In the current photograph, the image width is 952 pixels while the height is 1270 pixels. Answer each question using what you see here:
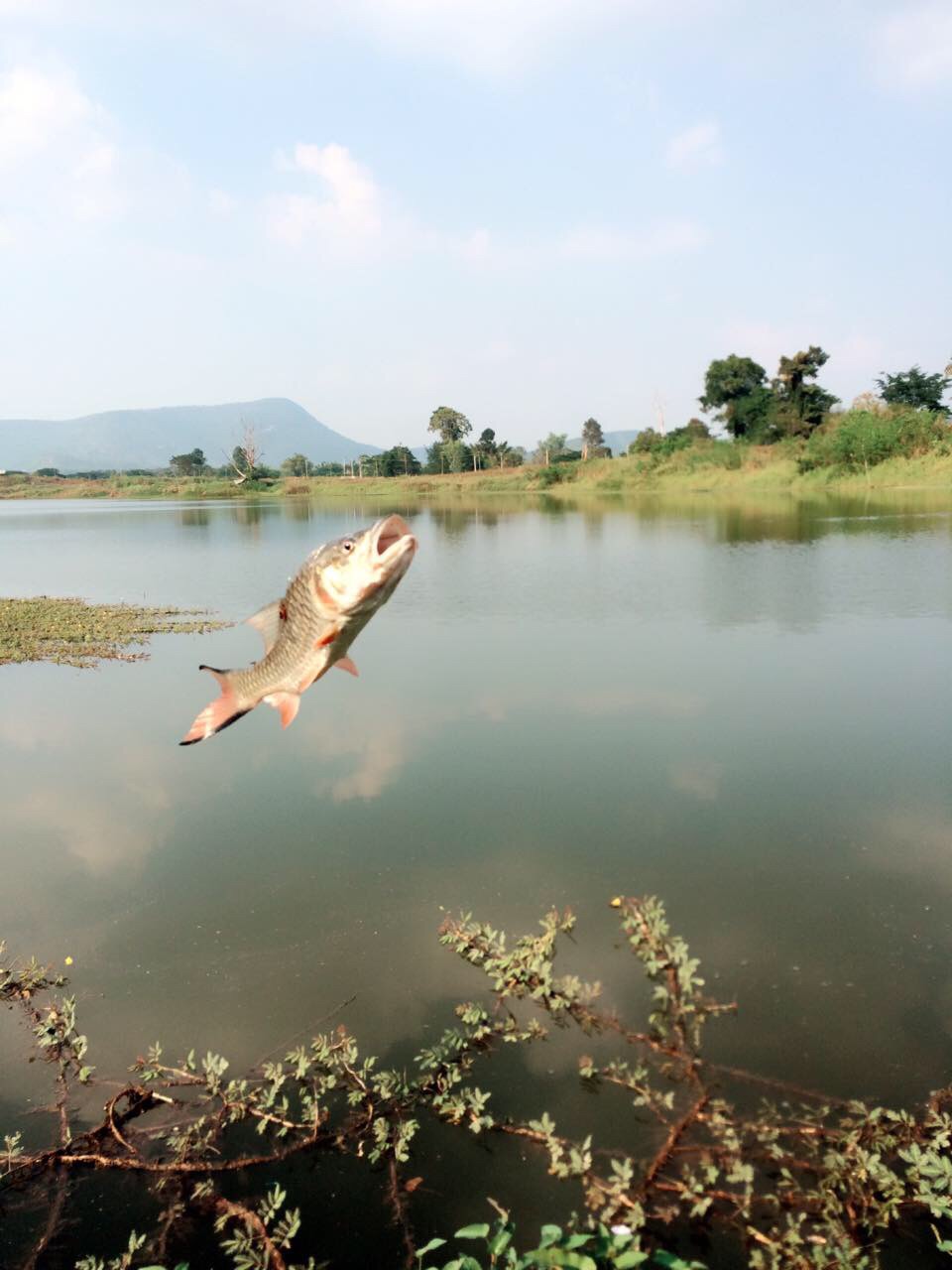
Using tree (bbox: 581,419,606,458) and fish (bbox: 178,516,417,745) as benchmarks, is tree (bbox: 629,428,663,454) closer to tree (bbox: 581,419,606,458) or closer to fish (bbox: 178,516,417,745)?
→ tree (bbox: 581,419,606,458)

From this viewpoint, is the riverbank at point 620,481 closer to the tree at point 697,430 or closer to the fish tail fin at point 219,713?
the tree at point 697,430

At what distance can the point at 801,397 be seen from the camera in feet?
161

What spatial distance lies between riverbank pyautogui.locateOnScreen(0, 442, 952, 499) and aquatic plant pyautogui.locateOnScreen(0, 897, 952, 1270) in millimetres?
43033

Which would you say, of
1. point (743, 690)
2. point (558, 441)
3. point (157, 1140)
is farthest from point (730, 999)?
point (558, 441)

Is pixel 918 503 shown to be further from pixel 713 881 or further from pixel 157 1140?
pixel 157 1140

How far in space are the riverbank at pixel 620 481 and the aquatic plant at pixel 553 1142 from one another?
43.0m

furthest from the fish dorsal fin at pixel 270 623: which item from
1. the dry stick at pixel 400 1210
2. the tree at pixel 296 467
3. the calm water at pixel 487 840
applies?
the tree at pixel 296 467

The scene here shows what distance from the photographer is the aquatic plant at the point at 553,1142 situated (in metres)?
2.84

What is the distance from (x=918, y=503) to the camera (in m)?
33.6

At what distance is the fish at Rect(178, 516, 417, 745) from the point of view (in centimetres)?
153

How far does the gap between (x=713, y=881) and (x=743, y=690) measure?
14.9 ft

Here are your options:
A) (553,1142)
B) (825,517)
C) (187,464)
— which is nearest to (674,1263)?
(553,1142)

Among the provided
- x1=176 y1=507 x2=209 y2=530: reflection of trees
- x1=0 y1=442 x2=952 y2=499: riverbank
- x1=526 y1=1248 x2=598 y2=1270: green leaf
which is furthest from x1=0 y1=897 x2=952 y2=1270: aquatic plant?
x1=0 y1=442 x2=952 y2=499: riverbank

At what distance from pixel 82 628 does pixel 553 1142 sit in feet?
42.8
